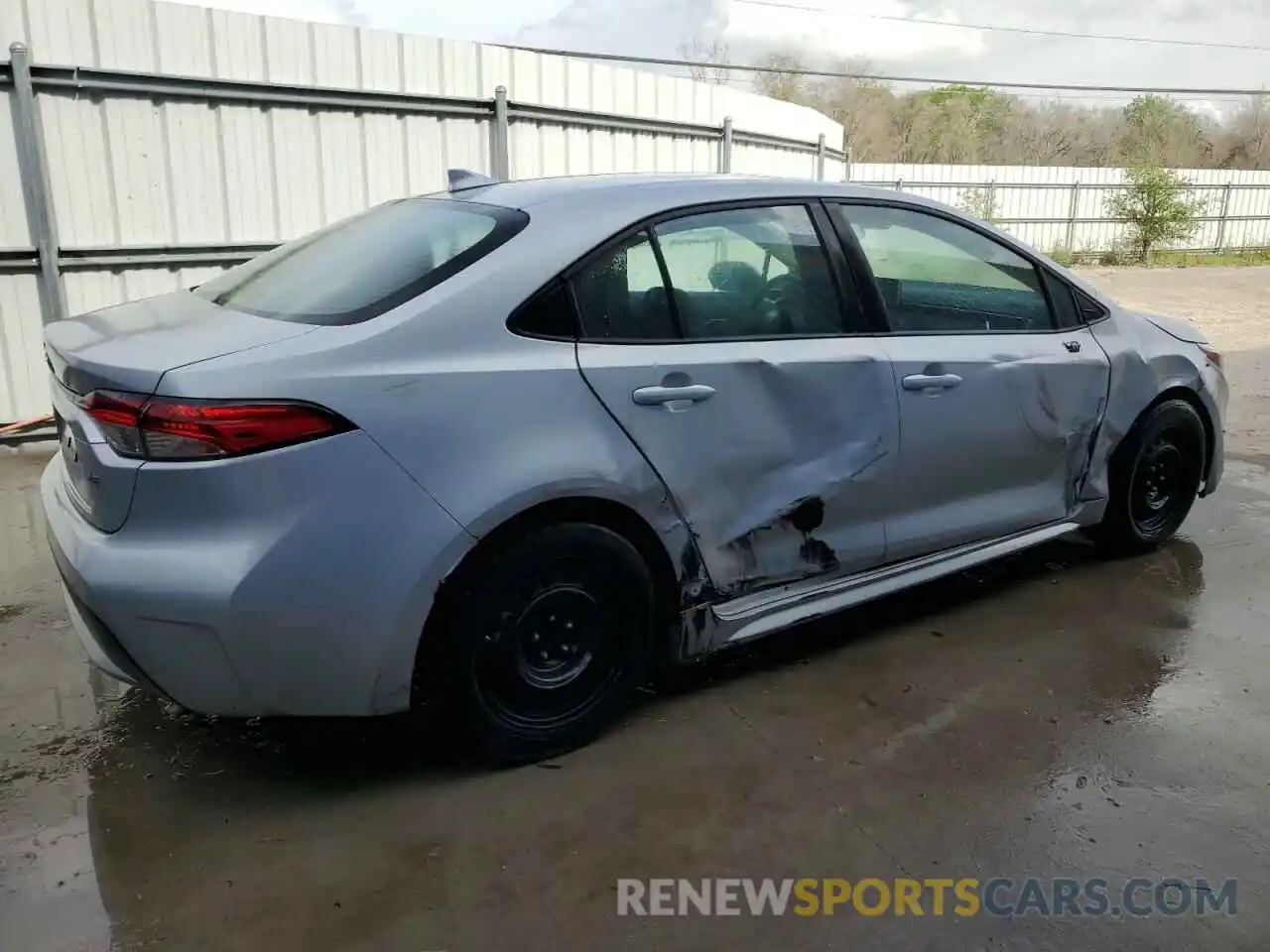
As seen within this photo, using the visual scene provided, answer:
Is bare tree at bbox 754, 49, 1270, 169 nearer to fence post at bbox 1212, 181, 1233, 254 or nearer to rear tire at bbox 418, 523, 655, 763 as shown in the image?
fence post at bbox 1212, 181, 1233, 254

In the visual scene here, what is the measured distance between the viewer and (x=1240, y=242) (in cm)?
2683

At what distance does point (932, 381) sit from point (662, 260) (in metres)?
1.04

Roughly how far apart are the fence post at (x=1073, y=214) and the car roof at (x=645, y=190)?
2278 centimetres

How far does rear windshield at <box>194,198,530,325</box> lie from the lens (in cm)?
269

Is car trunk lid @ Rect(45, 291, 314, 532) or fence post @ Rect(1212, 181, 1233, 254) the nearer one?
car trunk lid @ Rect(45, 291, 314, 532)

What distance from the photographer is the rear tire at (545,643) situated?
8.45 ft

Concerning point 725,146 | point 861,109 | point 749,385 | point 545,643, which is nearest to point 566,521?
point 545,643

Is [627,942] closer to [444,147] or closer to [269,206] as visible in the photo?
[269,206]

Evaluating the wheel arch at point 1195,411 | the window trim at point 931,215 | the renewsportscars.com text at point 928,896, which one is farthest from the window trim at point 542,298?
the wheel arch at point 1195,411

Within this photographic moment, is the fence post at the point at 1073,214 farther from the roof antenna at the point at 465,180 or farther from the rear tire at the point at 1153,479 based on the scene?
the roof antenna at the point at 465,180

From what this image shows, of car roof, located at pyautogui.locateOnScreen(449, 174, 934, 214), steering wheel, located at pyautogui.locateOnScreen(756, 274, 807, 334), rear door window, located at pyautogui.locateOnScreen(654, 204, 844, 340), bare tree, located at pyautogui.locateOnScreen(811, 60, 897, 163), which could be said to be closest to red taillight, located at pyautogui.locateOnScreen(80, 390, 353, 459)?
car roof, located at pyautogui.locateOnScreen(449, 174, 934, 214)

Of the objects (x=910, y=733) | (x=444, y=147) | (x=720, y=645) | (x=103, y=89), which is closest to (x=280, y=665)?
(x=720, y=645)

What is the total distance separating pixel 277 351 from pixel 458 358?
422 mm

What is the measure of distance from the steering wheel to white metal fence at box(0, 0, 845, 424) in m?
4.58
